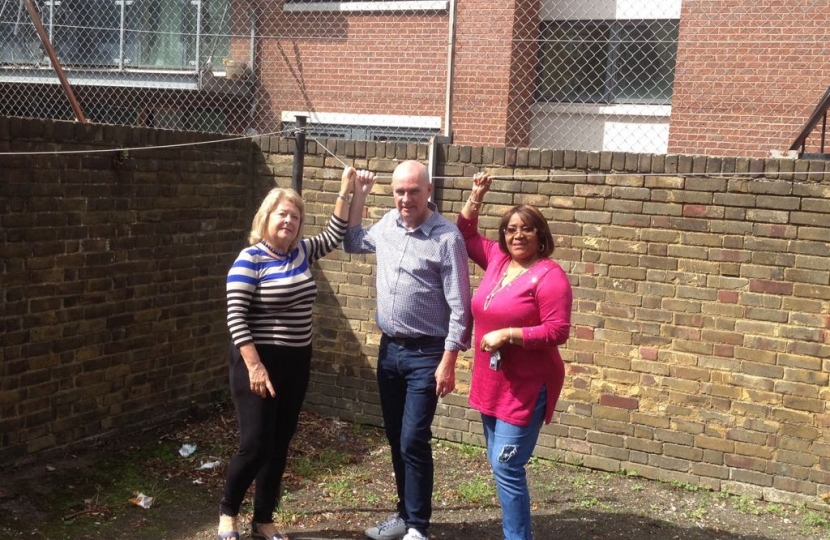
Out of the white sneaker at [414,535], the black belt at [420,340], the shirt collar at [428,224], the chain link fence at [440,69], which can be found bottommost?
the white sneaker at [414,535]

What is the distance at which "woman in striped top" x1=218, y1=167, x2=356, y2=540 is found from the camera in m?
3.94

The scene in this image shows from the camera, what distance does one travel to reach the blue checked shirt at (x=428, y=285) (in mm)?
4074

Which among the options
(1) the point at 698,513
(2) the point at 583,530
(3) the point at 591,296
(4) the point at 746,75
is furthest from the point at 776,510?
(4) the point at 746,75

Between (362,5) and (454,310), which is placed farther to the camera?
(362,5)

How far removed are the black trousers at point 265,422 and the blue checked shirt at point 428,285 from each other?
0.46 meters

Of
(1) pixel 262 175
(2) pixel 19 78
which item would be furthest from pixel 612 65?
(2) pixel 19 78

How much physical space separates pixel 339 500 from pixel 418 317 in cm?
142

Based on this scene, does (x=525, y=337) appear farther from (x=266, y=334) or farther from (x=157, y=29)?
(x=157, y=29)

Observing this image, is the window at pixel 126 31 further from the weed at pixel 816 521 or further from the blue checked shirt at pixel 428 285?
the weed at pixel 816 521

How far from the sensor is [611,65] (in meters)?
11.7

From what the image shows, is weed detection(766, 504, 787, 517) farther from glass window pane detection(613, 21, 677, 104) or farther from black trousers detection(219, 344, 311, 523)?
glass window pane detection(613, 21, 677, 104)

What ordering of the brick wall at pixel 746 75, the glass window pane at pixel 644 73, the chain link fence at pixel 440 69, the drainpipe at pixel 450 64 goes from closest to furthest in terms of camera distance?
the drainpipe at pixel 450 64 < the brick wall at pixel 746 75 < the chain link fence at pixel 440 69 < the glass window pane at pixel 644 73

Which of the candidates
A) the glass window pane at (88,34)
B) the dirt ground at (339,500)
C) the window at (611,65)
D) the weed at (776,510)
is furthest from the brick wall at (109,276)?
the window at (611,65)

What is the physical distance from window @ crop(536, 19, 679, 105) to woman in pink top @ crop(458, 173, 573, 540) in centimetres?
816
